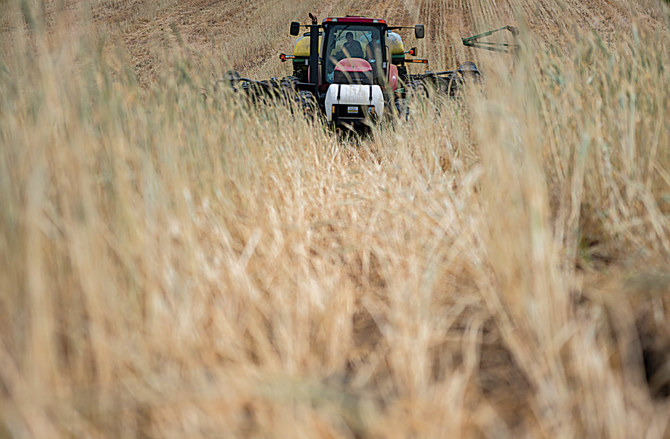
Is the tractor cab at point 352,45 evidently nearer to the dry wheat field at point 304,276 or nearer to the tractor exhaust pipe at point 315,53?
the tractor exhaust pipe at point 315,53

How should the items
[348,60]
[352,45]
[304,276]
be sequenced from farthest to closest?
[352,45] → [348,60] → [304,276]

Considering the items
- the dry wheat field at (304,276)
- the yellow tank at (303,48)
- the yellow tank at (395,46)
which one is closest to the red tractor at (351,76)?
the yellow tank at (395,46)

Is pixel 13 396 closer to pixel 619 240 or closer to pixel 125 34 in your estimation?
pixel 619 240

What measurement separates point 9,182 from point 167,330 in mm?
551

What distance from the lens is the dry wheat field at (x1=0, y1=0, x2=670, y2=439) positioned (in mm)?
1099

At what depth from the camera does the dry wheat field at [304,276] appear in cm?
110

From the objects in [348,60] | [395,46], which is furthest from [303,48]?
[348,60]

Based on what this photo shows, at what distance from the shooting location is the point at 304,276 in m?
1.79

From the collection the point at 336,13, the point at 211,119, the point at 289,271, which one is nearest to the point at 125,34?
the point at 336,13

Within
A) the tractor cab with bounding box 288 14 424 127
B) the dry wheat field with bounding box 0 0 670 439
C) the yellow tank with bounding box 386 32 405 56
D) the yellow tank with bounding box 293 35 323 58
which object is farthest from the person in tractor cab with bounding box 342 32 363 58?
the dry wheat field with bounding box 0 0 670 439

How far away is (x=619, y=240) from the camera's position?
175 cm

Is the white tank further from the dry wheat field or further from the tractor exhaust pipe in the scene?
the dry wheat field

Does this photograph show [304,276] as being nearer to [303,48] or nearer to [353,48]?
[353,48]

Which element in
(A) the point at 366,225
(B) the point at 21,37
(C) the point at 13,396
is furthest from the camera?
(A) the point at 366,225
